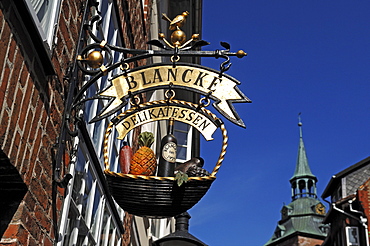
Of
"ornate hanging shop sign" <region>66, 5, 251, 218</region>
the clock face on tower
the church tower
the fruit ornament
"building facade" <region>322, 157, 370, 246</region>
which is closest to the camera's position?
"ornate hanging shop sign" <region>66, 5, 251, 218</region>

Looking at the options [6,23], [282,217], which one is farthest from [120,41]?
[282,217]

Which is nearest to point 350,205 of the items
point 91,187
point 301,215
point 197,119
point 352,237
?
point 352,237

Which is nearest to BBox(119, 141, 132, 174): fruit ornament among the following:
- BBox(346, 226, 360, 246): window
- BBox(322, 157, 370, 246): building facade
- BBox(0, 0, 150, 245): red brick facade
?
BBox(0, 0, 150, 245): red brick facade

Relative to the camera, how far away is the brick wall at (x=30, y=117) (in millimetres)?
2764

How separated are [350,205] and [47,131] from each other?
82.8ft

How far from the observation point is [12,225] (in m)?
2.97

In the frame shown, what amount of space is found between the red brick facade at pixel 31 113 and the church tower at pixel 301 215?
70701 millimetres

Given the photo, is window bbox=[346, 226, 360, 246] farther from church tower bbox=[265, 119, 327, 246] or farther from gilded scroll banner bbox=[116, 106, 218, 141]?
church tower bbox=[265, 119, 327, 246]

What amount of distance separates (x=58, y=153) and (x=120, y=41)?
9.46 feet

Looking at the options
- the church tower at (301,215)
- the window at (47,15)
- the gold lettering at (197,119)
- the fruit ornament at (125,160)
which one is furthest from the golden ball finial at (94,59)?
the church tower at (301,215)

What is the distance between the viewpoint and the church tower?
72250 millimetres

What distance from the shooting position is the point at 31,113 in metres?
3.18

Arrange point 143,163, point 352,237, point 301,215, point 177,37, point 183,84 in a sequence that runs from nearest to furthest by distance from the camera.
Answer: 1. point 143,163
2. point 183,84
3. point 177,37
4. point 352,237
5. point 301,215

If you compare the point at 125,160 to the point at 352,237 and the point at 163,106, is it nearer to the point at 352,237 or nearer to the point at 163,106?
the point at 163,106
